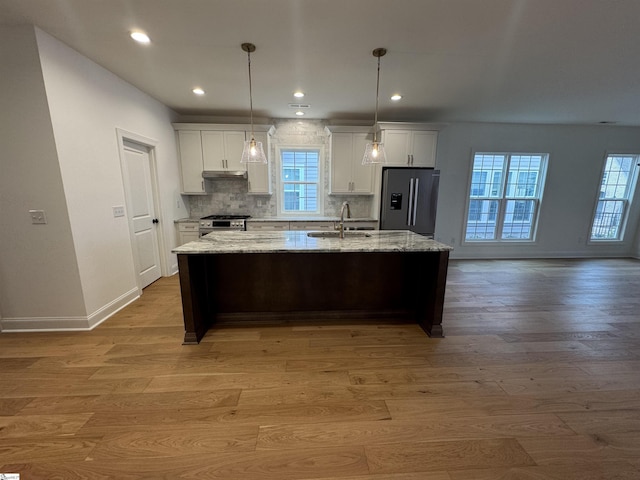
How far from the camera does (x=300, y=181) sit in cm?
480

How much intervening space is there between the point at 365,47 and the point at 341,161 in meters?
2.23

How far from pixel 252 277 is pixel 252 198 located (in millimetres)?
2539

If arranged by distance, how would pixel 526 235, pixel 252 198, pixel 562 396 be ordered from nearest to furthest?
pixel 562 396, pixel 252 198, pixel 526 235

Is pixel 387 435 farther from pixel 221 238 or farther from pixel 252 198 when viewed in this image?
pixel 252 198

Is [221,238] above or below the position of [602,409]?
above

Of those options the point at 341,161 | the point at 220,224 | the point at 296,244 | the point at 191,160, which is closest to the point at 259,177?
the point at 220,224

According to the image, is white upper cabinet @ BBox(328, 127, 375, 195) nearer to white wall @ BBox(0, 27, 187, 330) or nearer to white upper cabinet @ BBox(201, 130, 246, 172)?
white upper cabinet @ BBox(201, 130, 246, 172)

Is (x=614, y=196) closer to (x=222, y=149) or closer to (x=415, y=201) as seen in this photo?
(x=415, y=201)

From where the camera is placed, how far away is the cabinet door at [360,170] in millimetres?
4410

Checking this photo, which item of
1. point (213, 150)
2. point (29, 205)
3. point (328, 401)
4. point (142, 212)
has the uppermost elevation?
point (213, 150)

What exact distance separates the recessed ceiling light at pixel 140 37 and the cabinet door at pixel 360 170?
3.02 m

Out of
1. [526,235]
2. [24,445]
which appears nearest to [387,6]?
[24,445]

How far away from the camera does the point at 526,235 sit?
17.2 ft

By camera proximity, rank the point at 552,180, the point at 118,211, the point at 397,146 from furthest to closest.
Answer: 1. the point at 552,180
2. the point at 397,146
3. the point at 118,211
